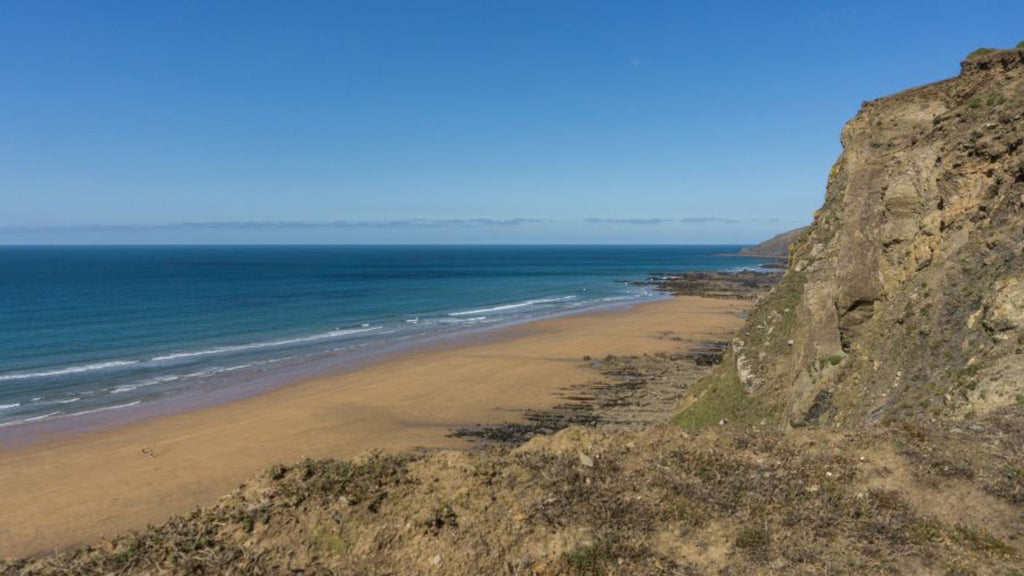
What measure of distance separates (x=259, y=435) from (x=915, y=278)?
76.4 feet

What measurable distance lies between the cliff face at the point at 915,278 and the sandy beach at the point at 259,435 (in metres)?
12.8

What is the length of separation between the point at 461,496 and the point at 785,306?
1548 centimetres

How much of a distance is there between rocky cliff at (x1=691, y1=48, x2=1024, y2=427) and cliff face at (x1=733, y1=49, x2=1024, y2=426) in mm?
35

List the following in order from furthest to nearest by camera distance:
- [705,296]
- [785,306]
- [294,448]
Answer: [705,296] → [294,448] → [785,306]

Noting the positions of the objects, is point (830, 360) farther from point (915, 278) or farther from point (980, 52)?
point (980, 52)

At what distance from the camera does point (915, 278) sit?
1495 cm

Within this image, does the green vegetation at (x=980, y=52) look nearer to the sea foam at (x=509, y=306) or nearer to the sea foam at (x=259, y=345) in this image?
the sea foam at (x=259, y=345)

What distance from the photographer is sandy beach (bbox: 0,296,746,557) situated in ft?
57.9

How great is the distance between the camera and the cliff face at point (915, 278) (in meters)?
11.8

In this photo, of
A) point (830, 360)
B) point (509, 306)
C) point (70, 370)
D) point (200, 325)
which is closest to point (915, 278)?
point (830, 360)

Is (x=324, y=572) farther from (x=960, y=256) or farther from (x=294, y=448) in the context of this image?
(x=294, y=448)

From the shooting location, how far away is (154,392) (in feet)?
104

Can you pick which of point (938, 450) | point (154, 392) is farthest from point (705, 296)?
point (938, 450)

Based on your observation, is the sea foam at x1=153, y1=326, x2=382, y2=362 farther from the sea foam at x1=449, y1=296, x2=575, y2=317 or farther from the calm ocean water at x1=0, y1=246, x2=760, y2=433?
the sea foam at x1=449, y1=296, x2=575, y2=317
